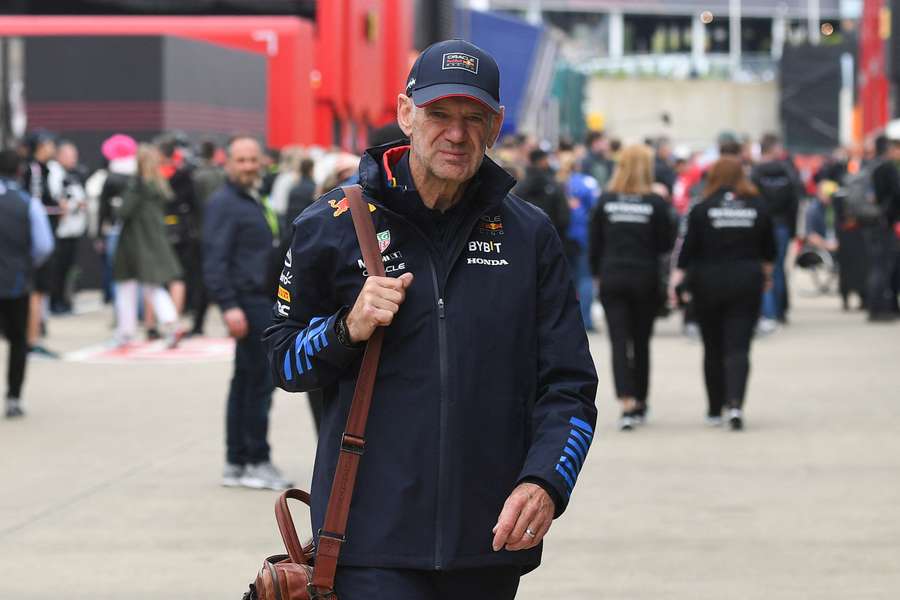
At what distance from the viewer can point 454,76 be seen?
12.0ft

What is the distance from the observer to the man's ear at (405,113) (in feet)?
12.5

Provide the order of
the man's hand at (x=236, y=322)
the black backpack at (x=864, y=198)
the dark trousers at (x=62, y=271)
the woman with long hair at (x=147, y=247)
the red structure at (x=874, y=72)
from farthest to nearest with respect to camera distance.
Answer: the red structure at (x=874, y=72), the dark trousers at (x=62, y=271), the black backpack at (x=864, y=198), the woman with long hair at (x=147, y=247), the man's hand at (x=236, y=322)

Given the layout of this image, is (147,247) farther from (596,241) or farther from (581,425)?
(581,425)

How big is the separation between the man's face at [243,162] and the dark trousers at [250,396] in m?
0.64

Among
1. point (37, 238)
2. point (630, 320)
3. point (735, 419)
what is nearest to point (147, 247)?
point (37, 238)

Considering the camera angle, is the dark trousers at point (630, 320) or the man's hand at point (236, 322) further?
the dark trousers at point (630, 320)

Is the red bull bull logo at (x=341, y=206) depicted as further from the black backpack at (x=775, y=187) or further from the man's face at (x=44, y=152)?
the man's face at (x=44, y=152)

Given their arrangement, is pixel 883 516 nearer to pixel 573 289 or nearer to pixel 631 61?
pixel 573 289

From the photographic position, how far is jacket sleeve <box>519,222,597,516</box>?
371 centimetres

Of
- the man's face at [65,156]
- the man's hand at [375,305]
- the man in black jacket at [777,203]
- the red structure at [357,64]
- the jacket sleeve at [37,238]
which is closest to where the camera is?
the man's hand at [375,305]

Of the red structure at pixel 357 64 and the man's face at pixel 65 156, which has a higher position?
the red structure at pixel 357 64

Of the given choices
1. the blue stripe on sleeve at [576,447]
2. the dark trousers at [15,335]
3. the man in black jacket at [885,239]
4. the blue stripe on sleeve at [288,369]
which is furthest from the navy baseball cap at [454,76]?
the man in black jacket at [885,239]

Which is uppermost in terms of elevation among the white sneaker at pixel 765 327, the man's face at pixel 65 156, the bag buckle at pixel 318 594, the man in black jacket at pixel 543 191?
the man's face at pixel 65 156

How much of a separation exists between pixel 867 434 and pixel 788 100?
147 ft
